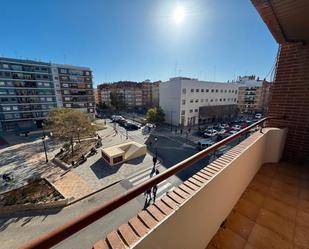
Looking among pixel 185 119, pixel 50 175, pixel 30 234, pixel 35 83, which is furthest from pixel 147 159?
pixel 35 83

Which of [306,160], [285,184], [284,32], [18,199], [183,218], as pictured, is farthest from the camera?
[18,199]

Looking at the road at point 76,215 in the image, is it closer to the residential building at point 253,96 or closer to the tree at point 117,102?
the tree at point 117,102

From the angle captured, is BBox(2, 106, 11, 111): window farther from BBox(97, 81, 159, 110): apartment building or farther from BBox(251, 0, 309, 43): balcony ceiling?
BBox(251, 0, 309, 43): balcony ceiling

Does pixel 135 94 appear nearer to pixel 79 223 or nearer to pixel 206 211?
pixel 206 211

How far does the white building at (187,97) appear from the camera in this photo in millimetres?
32812

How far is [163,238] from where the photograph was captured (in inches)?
56.9

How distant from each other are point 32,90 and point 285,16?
37.6m

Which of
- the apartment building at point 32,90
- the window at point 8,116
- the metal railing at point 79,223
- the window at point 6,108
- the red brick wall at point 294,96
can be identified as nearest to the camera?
the metal railing at point 79,223

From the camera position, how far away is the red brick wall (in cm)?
403

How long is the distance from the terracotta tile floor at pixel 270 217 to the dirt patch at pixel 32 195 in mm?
11982

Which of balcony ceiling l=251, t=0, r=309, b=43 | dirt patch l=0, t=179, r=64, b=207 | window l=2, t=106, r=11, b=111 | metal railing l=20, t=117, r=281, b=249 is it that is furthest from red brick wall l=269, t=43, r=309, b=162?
window l=2, t=106, r=11, b=111

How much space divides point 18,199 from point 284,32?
16219 millimetres

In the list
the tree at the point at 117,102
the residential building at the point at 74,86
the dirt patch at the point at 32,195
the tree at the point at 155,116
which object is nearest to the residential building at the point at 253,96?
the tree at the point at 155,116

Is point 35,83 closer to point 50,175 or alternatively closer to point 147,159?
point 50,175
